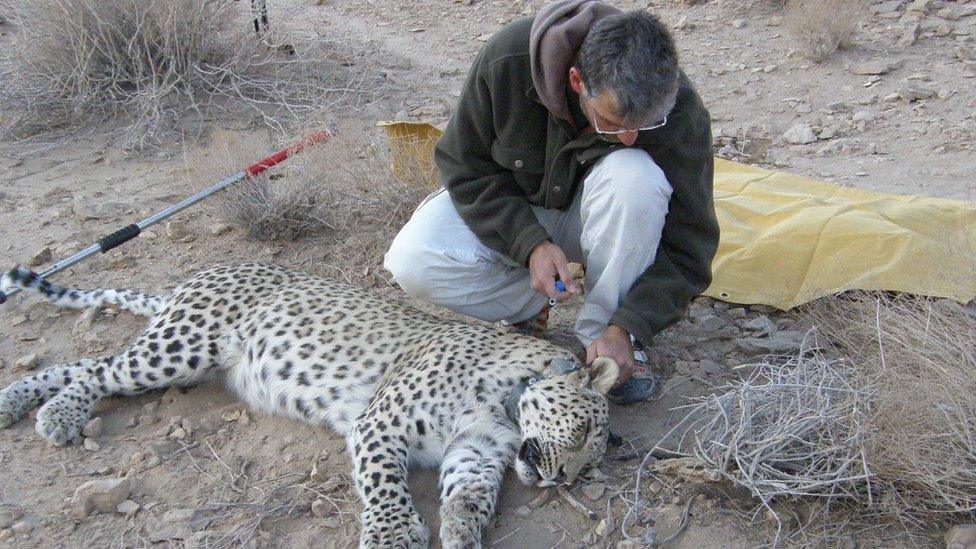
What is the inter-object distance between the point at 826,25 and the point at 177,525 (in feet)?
21.3

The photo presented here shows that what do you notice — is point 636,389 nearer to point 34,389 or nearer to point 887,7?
point 34,389

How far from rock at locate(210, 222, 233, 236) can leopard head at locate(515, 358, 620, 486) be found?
2.67 m

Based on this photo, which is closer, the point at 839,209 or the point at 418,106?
the point at 839,209

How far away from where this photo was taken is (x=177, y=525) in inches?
122

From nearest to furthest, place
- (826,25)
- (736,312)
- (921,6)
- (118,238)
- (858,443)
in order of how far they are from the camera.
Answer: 1. (858,443)
2. (736,312)
3. (118,238)
4. (826,25)
5. (921,6)

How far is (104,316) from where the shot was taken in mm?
4383

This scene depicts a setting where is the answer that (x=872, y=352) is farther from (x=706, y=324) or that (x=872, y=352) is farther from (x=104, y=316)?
(x=104, y=316)

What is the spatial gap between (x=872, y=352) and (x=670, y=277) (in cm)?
92

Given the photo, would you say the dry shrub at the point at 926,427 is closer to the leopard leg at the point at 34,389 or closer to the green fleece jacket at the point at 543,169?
the green fleece jacket at the point at 543,169

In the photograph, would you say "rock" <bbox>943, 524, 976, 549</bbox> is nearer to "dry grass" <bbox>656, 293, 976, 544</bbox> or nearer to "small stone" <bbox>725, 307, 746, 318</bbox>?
"dry grass" <bbox>656, 293, 976, 544</bbox>

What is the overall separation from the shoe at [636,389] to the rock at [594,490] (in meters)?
0.51

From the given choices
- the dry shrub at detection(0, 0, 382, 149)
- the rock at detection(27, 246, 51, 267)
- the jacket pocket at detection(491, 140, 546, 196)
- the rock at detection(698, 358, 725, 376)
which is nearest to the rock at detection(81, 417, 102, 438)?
the rock at detection(27, 246, 51, 267)

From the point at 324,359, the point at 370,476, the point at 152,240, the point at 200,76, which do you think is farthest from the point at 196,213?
the point at 370,476

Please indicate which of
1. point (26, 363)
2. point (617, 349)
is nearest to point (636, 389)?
point (617, 349)
